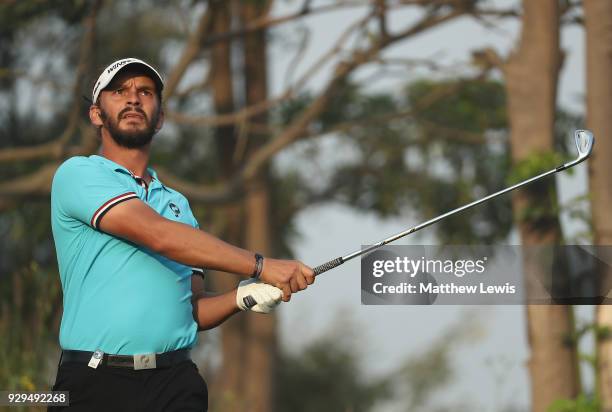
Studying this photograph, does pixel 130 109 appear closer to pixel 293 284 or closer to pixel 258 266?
pixel 258 266

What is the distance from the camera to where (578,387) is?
8773mm

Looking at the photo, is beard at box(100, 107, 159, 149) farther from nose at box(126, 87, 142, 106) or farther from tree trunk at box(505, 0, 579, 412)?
tree trunk at box(505, 0, 579, 412)

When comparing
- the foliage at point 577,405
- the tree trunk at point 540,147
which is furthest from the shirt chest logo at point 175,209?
the tree trunk at point 540,147

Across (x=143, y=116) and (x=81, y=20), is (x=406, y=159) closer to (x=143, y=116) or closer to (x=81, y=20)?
(x=81, y=20)

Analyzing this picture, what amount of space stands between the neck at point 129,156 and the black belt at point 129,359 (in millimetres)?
638

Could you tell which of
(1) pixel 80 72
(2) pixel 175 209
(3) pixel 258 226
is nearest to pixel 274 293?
(2) pixel 175 209

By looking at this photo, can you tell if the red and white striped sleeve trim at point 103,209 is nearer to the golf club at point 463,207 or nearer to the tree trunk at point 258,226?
the golf club at point 463,207

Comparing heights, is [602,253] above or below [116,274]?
above

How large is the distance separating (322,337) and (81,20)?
50.4 feet

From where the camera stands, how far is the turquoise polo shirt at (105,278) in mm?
3859

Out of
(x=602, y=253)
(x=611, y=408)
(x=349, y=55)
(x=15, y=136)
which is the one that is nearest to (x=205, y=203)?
(x=349, y=55)

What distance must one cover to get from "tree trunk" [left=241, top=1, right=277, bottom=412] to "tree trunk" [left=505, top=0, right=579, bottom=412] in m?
9.63

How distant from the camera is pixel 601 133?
25.8 ft

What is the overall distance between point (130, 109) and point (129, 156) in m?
0.16
